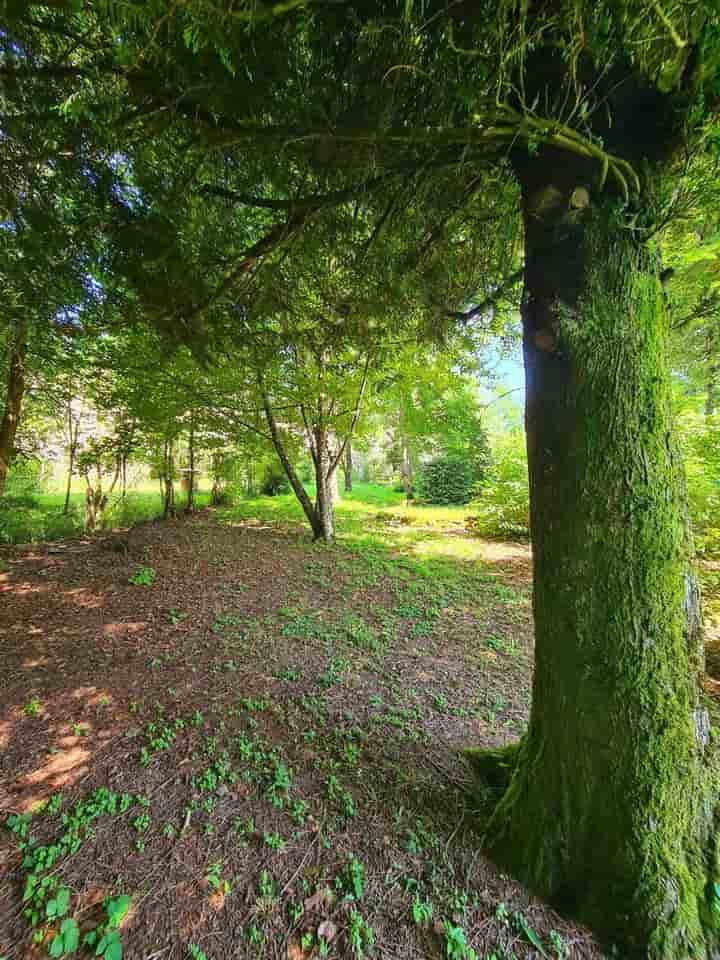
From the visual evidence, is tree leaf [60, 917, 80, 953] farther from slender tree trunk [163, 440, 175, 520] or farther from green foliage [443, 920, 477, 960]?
slender tree trunk [163, 440, 175, 520]

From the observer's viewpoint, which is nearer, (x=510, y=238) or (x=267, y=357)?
(x=510, y=238)

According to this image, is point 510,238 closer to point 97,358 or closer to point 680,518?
point 680,518

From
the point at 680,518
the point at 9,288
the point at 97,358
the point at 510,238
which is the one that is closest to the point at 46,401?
the point at 97,358

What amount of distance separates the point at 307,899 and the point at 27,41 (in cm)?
318

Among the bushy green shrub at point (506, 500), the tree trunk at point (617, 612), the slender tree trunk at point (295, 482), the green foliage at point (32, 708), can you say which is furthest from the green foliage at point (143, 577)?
the bushy green shrub at point (506, 500)

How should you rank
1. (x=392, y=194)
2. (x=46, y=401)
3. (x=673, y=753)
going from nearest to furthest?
(x=673, y=753), (x=392, y=194), (x=46, y=401)

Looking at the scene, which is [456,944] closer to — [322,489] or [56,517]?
[322,489]

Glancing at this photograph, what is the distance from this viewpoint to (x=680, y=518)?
1.25 meters

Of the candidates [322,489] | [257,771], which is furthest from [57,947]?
[322,489]

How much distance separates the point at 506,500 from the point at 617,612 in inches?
265

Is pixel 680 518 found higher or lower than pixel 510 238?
lower

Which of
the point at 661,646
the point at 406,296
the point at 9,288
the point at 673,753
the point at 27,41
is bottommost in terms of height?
the point at 673,753

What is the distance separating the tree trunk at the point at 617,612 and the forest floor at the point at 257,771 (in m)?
0.27

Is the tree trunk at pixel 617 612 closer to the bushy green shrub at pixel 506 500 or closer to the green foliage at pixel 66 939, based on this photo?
the green foliage at pixel 66 939
